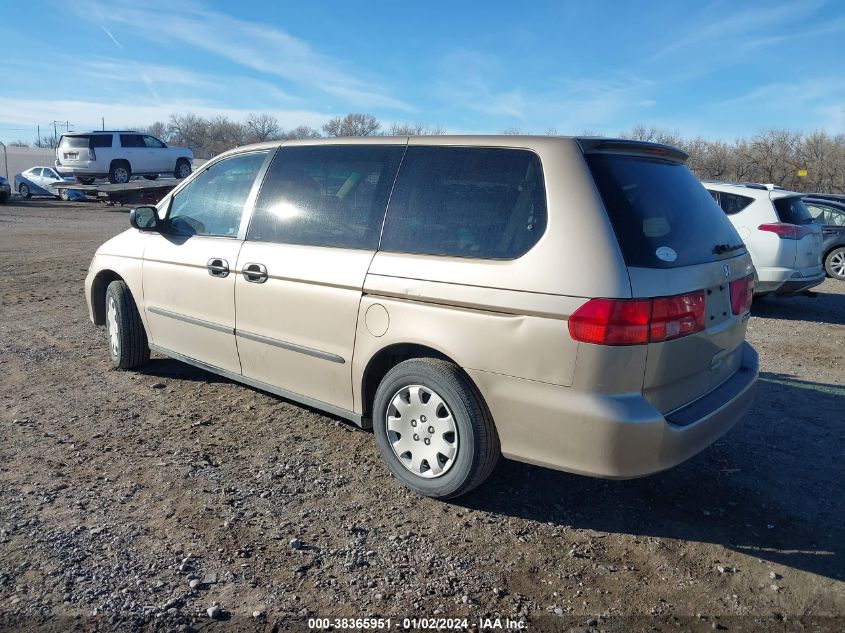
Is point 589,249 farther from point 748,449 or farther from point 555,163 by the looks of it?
point 748,449

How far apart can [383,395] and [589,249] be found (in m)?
1.36

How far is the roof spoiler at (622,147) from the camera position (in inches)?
128

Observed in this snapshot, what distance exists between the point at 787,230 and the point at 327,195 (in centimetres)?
702

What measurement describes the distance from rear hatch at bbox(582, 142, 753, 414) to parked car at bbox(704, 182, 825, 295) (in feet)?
18.3

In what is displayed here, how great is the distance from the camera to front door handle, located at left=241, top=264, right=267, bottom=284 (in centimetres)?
418

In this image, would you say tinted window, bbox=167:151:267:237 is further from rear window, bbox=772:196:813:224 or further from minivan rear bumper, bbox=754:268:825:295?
rear window, bbox=772:196:813:224

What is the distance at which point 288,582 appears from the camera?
2.86 metres

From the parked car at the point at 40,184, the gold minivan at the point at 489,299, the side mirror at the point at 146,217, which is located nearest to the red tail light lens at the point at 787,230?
the gold minivan at the point at 489,299

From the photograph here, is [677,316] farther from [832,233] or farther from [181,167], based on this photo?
[181,167]

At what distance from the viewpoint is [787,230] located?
867 centimetres

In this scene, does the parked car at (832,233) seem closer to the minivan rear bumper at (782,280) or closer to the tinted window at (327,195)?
the minivan rear bumper at (782,280)

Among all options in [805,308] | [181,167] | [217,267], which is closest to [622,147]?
[217,267]

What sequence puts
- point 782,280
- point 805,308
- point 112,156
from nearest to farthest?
point 782,280, point 805,308, point 112,156

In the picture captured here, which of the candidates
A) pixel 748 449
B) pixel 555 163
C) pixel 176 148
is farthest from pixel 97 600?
pixel 176 148
